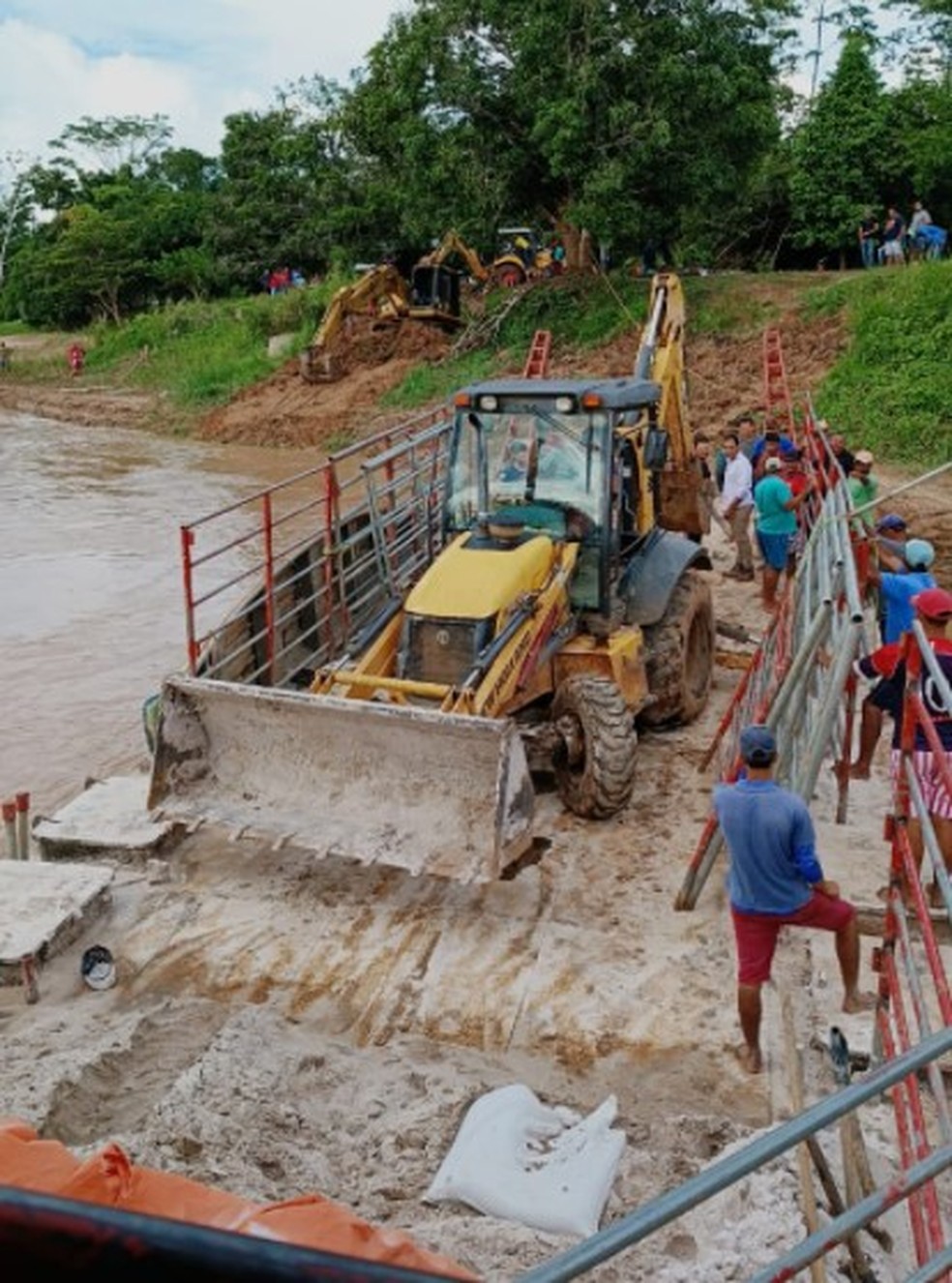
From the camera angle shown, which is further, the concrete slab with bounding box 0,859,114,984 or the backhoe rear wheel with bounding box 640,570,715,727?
the backhoe rear wheel with bounding box 640,570,715,727

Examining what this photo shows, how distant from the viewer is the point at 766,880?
16.5 feet

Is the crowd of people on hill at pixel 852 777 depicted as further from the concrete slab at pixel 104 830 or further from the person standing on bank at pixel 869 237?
the person standing on bank at pixel 869 237

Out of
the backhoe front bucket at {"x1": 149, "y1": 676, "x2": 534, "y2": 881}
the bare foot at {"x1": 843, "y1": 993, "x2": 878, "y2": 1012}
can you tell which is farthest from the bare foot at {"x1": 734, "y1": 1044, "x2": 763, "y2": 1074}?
the backhoe front bucket at {"x1": 149, "y1": 676, "x2": 534, "y2": 881}

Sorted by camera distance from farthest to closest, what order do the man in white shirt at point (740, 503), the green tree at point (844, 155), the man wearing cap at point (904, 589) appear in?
the green tree at point (844, 155) < the man in white shirt at point (740, 503) < the man wearing cap at point (904, 589)

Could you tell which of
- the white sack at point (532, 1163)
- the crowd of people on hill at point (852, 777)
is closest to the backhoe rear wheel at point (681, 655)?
the crowd of people on hill at point (852, 777)

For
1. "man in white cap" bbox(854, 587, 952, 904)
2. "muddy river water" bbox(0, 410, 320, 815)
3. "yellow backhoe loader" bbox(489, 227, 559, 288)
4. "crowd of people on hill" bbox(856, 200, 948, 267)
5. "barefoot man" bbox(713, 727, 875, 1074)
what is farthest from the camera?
"yellow backhoe loader" bbox(489, 227, 559, 288)

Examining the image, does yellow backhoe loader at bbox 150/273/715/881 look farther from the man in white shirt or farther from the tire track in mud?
the man in white shirt

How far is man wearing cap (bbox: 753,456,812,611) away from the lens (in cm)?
1119

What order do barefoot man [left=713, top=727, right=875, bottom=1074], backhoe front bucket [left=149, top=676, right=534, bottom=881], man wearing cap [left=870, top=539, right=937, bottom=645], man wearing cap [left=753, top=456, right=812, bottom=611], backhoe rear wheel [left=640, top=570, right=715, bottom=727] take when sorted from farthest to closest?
man wearing cap [left=753, top=456, right=812, bottom=611], backhoe rear wheel [left=640, top=570, right=715, bottom=727], man wearing cap [left=870, top=539, right=937, bottom=645], backhoe front bucket [left=149, top=676, right=534, bottom=881], barefoot man [left=713, top=727, right=875, bottom=1074]

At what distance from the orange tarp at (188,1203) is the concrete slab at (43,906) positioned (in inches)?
141

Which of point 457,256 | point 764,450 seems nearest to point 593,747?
point 764,450

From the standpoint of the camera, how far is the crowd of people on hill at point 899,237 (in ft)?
79.3

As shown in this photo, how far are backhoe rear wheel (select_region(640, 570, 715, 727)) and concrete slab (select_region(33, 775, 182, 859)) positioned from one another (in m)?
3.49

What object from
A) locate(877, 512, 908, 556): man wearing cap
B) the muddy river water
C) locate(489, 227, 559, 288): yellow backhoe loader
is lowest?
the muddy river water
